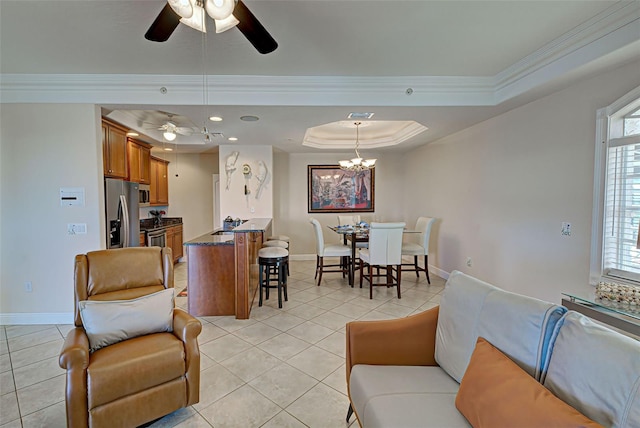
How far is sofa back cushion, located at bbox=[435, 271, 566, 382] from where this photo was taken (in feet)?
3.75

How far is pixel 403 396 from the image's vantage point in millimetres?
1319

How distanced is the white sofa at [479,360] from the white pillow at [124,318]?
1.29 m

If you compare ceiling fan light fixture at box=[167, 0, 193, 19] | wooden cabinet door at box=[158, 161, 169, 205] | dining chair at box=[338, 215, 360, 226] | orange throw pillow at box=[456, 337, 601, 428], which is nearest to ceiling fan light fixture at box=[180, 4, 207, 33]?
ceiling fan light fixture at box=[167, 0, 193, 19]

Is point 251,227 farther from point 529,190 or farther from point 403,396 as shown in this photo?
point 529,190

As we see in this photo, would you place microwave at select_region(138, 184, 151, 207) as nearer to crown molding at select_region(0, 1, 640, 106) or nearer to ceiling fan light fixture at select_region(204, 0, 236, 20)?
crown molding at select_region(0, 1, 640, 106)

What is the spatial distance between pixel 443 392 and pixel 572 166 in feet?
8.47

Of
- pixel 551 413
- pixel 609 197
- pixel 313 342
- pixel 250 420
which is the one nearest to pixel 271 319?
pixel 313 342

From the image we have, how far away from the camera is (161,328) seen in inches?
75.6

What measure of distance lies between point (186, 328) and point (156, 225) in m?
4.31

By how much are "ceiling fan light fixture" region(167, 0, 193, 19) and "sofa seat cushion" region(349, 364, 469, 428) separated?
212 cm

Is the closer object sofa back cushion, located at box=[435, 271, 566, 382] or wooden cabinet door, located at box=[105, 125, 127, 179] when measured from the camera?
sofa back cushion, located at box=[435, 271, 566, 382]

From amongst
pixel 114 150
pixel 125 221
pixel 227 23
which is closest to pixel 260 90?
pixel 227 23

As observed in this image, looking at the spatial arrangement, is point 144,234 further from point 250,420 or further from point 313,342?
point 250,420

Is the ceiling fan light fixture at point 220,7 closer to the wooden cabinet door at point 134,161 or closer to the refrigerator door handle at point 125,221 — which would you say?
the refrigerator door handle at point 125,221
